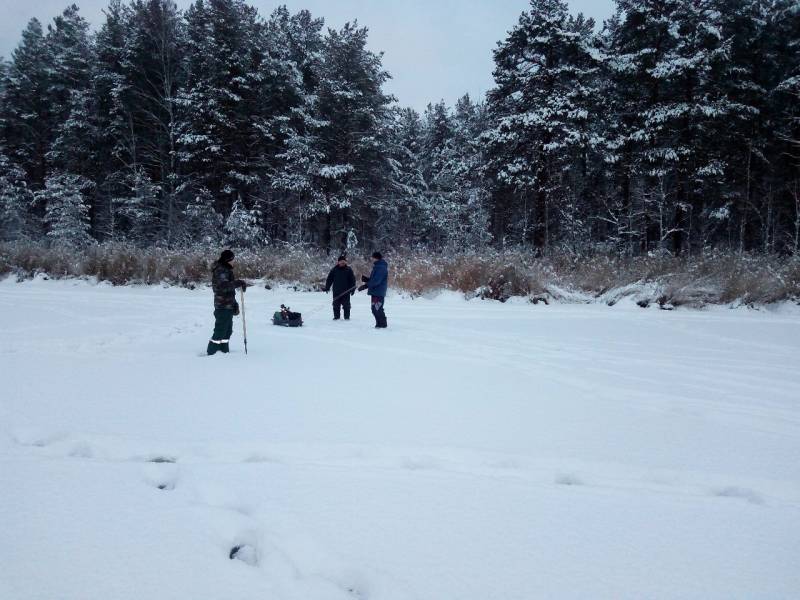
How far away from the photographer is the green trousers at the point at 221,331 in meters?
6.60

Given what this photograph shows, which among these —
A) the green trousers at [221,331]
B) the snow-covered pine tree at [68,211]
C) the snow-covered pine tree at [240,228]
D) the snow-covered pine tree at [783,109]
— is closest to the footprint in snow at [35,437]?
the green trousers at [221,331]

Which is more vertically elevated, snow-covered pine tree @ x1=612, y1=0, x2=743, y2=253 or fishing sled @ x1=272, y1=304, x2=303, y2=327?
snow-covered pine tree @ x1=612, y1=0, x2=743, y2=253

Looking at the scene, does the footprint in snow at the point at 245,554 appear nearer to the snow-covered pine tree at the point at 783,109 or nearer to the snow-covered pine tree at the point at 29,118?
the snow-covered pine tree at the point at 783,109

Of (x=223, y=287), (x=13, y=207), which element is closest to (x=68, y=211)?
(x=13, y=207)

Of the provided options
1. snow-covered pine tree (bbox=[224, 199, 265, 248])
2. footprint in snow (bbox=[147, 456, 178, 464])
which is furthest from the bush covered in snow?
footprint in snow (bbox=[147, 456, 178, 464])

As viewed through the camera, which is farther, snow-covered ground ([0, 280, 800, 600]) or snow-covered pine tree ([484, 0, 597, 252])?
snow-covered pine tree ([484, 0, 597, 252])

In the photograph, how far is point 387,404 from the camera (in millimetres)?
4367

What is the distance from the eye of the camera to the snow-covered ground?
196 cm

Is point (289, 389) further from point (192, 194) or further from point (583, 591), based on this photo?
point (192, 194)

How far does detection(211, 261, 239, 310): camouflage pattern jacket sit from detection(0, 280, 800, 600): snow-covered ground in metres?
0.91

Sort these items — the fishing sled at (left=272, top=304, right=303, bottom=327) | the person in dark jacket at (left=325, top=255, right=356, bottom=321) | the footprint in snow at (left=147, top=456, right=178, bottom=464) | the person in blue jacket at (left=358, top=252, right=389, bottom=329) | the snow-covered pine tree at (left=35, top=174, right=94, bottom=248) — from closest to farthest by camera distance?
the footprint in snow at (left=147, top=456, right=178, bottom=464), the person in blue jacket at (left=358, top=252, right=389, bottom=329), the fishing sled at (left=272, top=304, right=303, bottom=327), the person in dark jacket at (left=325, top=255, right=356, bottom=321), the snow-covered pine tree at (left=35, top=174, right=94, bottom=248)

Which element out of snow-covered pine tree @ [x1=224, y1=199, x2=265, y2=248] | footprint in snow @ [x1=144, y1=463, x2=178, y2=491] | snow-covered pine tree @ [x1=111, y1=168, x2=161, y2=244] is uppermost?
snow-covered pine tree @ [x1=111, y1=168, x2=161, y2=244]

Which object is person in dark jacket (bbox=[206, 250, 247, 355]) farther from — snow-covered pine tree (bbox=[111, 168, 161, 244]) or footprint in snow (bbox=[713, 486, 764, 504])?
snow-covered pine tree (bbox=[111, 168, 161, 244])

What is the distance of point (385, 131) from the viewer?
2455 cm
